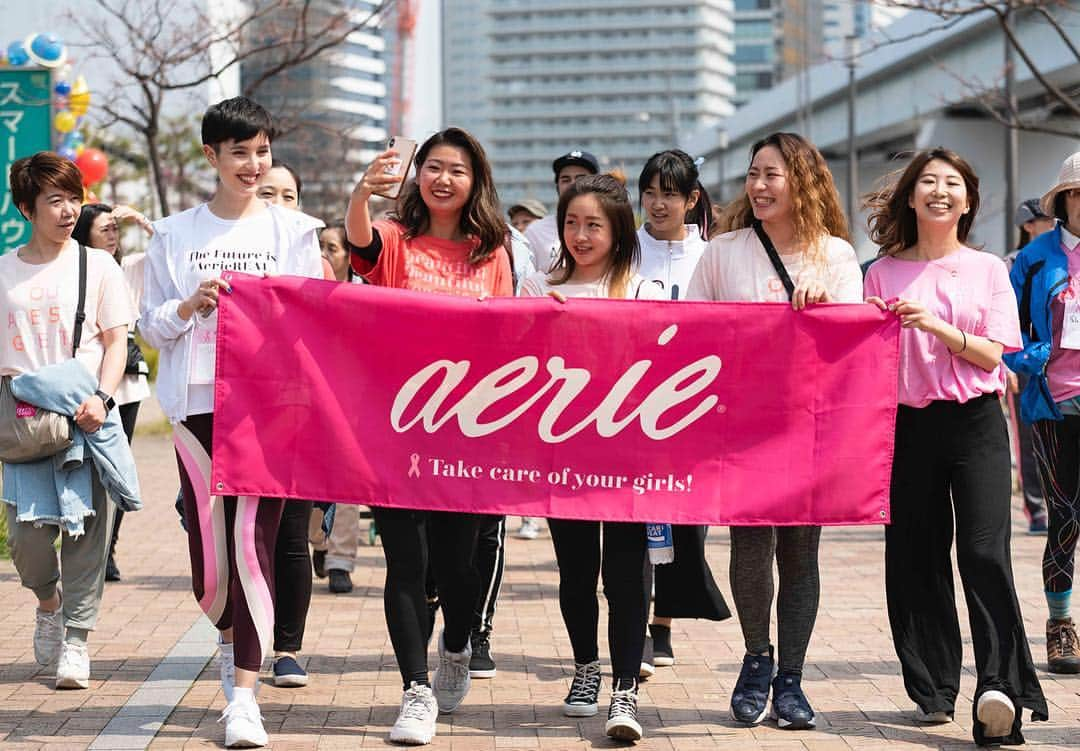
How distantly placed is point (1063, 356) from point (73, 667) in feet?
13.5

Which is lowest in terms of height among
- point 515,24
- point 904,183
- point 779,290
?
point 779,290

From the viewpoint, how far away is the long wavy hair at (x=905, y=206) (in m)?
6.09

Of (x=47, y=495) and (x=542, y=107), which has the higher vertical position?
(x=542, y=107)

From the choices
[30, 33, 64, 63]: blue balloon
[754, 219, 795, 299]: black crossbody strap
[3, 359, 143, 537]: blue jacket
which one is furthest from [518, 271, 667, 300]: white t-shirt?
[30, 33, 64, 63]: blue balloon

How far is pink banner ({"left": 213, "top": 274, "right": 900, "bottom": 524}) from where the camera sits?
5887mm

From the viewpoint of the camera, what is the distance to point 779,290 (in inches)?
237

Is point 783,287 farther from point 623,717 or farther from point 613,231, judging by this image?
point 623,717

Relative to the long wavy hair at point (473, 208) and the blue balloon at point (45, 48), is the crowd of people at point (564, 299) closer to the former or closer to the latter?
the long wavy hair at point (473, 208)

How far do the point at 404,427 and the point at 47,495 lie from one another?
1.61m

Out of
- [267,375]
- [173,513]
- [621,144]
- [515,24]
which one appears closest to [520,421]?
[267,375]

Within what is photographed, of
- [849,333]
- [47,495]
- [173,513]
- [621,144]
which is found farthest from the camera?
[621,144]

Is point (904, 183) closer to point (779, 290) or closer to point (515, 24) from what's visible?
point (779, 290)

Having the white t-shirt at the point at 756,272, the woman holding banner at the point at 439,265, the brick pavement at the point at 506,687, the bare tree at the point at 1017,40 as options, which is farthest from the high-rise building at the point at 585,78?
the woman holding banner at the point at 439,265

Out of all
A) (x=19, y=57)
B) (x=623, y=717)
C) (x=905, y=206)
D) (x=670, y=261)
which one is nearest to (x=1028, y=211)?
(x=670, y=261)
